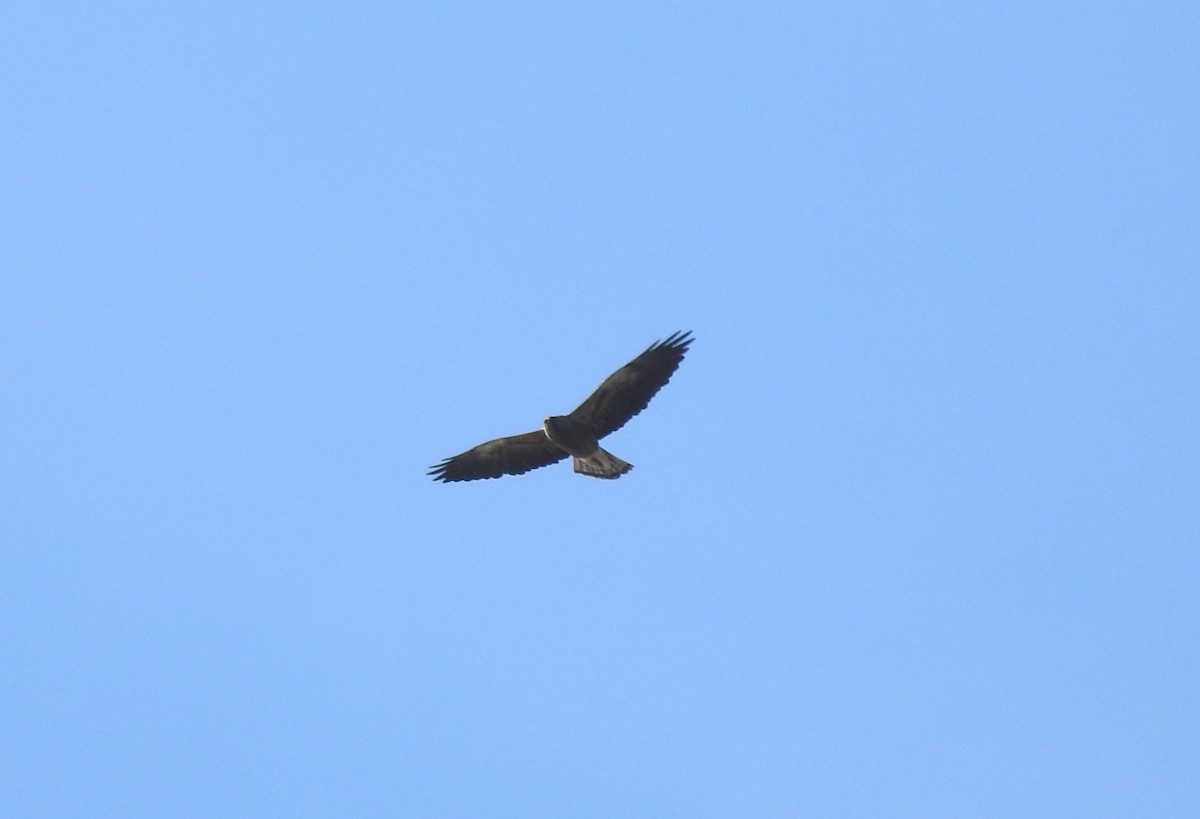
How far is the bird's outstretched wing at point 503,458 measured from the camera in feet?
74.2

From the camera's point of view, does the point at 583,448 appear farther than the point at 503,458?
No

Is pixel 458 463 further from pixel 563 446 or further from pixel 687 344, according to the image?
pixel 687 344

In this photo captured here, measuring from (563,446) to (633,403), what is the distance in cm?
105

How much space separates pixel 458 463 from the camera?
76.0ft

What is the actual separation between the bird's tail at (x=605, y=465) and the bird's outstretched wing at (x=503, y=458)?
0.46 m

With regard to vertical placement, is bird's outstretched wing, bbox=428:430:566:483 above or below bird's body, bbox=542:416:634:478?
above

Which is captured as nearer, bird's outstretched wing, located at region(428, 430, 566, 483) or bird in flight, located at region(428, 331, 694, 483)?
bird in flight, located at region(428, 331, 694, 483)

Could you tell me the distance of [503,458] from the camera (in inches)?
901

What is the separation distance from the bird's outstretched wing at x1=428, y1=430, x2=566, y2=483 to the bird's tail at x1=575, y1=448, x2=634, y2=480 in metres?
0.46

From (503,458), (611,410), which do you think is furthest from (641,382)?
(503,458)

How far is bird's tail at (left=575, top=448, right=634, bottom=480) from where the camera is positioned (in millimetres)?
22141

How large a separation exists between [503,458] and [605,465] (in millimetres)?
1453

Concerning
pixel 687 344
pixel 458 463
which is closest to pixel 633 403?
pixel 687 344

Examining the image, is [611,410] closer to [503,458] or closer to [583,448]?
[583,448]
